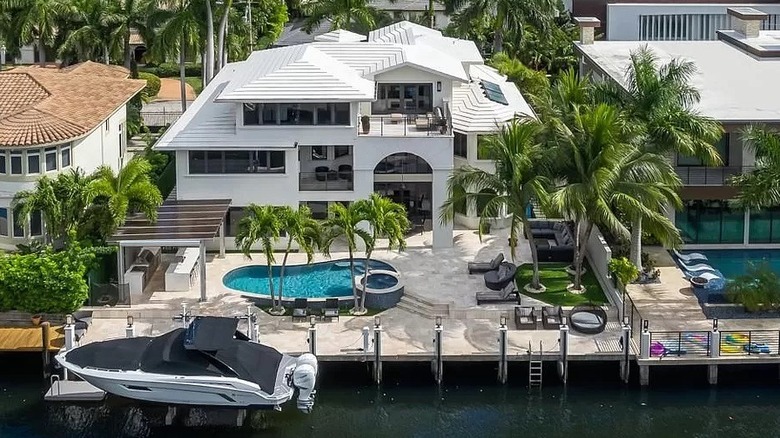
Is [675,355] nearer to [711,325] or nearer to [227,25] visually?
[711,325]

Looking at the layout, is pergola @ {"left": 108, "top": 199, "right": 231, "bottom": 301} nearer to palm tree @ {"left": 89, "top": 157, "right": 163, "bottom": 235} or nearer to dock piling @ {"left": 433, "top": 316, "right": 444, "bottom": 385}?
palm tree @ {"left": 89, "top": 157, "right": 163, "bottom": 235}

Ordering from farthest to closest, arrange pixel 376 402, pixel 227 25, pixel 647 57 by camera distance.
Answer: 1. pixel 227 25
2. pixel 647 57
3. pixel 376 402

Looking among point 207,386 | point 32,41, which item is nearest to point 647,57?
point 207,386

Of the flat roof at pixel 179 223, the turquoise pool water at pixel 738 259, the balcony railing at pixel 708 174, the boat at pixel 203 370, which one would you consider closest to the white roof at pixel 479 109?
the balcony railing at pixel 708 174

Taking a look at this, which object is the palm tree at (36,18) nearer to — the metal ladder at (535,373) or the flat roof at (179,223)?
the flat roof at (179,223)

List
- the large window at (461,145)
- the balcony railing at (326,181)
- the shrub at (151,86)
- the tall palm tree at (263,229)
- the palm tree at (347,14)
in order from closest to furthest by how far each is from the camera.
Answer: the tall palm tree at (263,229)
the balcony railing at (326,181)
the large window at (461,145)
the palm tree at (347,14)
the shrub at (151,86)

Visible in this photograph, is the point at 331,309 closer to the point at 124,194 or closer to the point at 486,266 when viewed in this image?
the point at 486,266

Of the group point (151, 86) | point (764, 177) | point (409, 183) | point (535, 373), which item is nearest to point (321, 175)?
point (409, 183)
